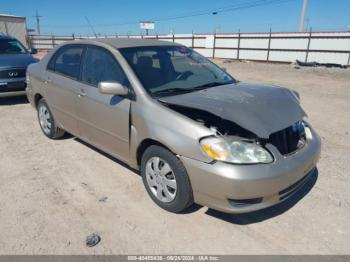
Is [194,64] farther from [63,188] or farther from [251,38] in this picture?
[251,38]

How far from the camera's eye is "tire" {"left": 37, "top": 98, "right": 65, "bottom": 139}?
16.2 ft

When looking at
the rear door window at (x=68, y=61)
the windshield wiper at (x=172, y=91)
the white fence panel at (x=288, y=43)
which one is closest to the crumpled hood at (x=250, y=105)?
the windshield wiper at (x=172, y=91)

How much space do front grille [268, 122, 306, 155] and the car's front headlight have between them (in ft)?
0.76

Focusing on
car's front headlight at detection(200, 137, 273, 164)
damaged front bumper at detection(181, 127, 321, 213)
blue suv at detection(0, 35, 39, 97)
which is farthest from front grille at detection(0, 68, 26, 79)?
car's front headlight at detection(200, 137, 273, 164)

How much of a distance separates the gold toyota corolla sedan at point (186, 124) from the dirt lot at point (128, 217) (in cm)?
29

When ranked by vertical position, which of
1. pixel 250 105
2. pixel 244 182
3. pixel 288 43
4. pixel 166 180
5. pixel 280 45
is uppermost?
pixel 288 43

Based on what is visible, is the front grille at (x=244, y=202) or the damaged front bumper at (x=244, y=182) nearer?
the damaged front bumper at (x=244, y=182)

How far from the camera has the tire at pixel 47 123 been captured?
4.93 m

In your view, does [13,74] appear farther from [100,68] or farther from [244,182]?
[244,182]

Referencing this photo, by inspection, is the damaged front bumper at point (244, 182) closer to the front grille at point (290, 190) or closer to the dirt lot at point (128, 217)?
the front grille at point (290, 190)

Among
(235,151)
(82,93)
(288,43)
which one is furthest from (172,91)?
(288,43)

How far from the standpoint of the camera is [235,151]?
2.57 metres

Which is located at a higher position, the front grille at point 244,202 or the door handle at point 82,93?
the door handle at point 82,93

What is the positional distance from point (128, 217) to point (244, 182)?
1.28m
